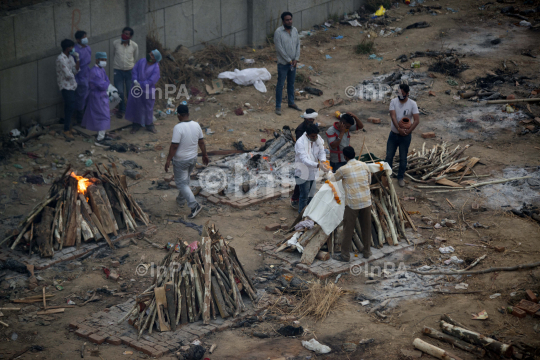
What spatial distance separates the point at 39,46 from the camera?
37.3 ft

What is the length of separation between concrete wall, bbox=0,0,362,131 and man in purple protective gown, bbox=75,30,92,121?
39 centimetres

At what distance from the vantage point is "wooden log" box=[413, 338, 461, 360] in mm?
5762

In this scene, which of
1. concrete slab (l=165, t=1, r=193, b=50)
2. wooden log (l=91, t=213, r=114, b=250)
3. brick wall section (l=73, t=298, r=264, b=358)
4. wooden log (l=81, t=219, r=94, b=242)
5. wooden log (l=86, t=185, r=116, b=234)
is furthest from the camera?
concrete slab (l=165, t=1, r=193, b=50)

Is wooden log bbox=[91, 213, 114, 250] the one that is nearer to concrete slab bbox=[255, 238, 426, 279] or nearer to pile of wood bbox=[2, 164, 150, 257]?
pile of wood bbox=[2, 164, 150, 257]

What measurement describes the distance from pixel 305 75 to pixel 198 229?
7.89 meters

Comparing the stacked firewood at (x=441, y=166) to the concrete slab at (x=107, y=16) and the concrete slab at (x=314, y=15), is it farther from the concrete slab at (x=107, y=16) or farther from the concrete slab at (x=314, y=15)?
the concrete slab at (x=314, y=15)

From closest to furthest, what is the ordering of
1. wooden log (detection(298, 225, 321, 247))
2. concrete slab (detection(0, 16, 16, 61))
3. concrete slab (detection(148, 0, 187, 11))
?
wooden log (detection(298, 225, 321, 247)), concrete slab (detection(0, 16, 16, 61)), concrete slab (detection(148, 0, 187, 11))

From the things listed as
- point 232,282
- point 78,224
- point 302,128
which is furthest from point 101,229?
point 302,128

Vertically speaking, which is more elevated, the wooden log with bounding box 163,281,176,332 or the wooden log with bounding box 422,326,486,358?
the wooden log with bounding box 163,281,176,332

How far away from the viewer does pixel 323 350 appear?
607 cm

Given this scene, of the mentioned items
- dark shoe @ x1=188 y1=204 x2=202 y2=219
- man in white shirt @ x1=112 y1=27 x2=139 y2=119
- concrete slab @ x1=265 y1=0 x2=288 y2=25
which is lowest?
dark shoe @ x1=188 y1=204 x2=202 y2=219

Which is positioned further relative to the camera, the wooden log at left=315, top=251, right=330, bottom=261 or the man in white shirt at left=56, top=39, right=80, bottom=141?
the man in white shirt at left=56, top=39, right=80, bottom=141

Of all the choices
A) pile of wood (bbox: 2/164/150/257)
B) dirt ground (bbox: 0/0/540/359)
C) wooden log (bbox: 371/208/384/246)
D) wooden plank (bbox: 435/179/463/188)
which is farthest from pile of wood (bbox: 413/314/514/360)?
pile of wood (bbox: 2/164/150/257)

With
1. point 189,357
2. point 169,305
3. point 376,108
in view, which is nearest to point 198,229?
point 169,305
